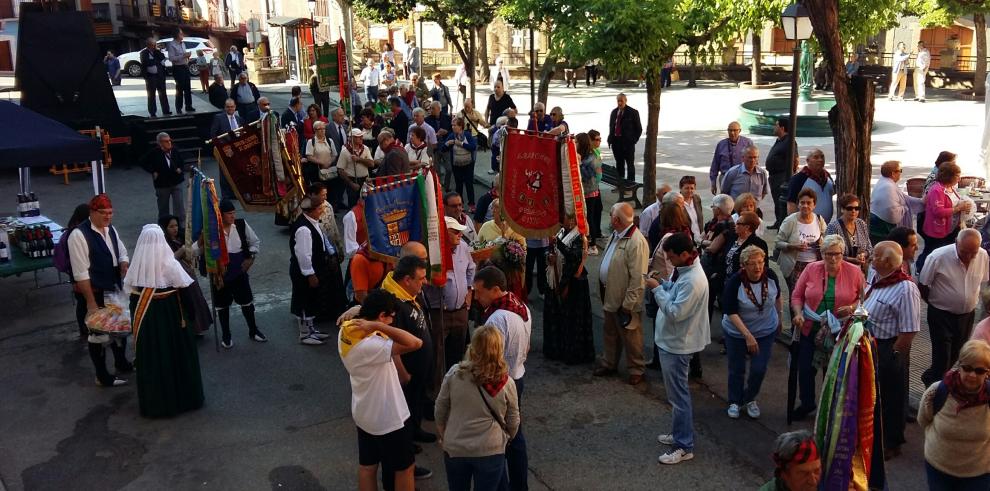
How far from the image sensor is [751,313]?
279 inches

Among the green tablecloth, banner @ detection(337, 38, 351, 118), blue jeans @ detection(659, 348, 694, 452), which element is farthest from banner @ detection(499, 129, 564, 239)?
banner @ detection(337, 38, 351, 118)

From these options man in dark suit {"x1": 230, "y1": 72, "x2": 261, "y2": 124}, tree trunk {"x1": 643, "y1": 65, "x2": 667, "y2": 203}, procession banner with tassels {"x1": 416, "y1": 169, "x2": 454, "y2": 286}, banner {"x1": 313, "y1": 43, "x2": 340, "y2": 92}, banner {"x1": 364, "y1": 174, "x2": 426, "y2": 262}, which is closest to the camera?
procession banner with tassels {"x1": 416, "y1": 169, "x2": 454, "y2": 286}

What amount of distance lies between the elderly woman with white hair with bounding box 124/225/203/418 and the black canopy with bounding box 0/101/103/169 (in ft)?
12.8

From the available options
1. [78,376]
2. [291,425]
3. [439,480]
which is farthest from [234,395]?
[439,480]

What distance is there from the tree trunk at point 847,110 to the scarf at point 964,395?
16.5 ft

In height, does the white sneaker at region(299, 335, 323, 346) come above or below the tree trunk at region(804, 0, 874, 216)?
below

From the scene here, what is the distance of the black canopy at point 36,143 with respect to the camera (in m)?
10.4

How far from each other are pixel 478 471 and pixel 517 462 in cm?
72

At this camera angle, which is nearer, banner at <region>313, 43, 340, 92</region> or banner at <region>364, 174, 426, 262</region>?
banner at <region>364, 174, 426, 262</region>

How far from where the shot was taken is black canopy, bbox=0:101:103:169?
1039 cm

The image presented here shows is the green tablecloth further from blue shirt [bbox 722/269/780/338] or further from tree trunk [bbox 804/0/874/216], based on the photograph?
tree trunk [bbox 804/0/874/216]

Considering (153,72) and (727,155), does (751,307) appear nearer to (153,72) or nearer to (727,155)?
(727,155)

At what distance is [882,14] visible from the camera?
499 inches

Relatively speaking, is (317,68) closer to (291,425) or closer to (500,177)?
(500,177)
